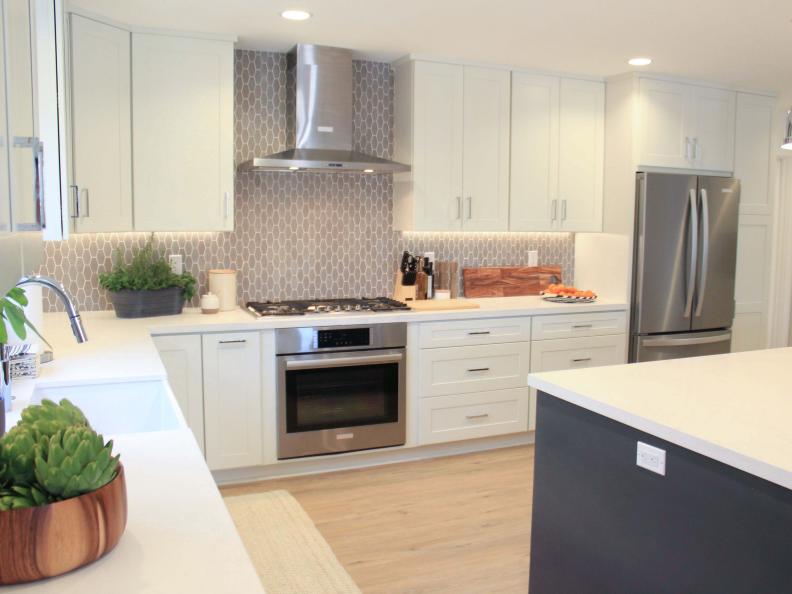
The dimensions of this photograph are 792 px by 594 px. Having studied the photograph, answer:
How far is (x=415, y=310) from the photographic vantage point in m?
4.11

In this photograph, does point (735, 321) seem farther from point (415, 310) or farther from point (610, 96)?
point (415, 310)

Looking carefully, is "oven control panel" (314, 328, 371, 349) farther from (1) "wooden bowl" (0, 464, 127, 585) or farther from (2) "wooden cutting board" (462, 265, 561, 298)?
(1) "wooden bowl" (0, 464, 127, 585)

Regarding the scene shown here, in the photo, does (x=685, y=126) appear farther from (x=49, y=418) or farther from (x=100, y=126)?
(x=49, y=418)

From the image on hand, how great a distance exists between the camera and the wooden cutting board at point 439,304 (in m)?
4.20

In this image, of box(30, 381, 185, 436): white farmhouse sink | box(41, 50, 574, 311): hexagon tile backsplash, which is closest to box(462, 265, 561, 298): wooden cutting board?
box(41, 50, 574, 311): hexagon tile backsplash

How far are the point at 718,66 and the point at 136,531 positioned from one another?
14.4ft

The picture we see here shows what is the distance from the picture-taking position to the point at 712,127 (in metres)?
4.87

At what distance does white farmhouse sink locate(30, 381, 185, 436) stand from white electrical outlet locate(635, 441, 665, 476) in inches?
54.7

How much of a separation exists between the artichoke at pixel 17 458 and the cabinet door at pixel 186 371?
259 centimetres

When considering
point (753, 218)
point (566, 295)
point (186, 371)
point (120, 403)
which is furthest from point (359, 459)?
point (753, 218)

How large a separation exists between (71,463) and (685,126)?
15.3 feet

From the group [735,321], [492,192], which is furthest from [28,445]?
[735,321]

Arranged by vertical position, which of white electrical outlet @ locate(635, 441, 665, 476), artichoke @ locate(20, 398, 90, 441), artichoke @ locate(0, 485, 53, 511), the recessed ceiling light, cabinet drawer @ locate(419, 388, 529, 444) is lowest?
cabinet drawer @ locate(419, 388, 529, 444)

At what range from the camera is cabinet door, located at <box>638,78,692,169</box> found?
181 inches
